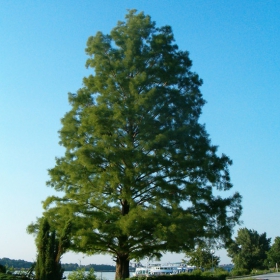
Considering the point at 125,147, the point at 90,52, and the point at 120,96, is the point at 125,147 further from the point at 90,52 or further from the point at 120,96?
the point at 90,52

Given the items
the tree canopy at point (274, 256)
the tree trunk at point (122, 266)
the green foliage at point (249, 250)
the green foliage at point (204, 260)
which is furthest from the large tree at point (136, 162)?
the tree canopy at point (274, 256)

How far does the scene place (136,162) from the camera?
1830 cm

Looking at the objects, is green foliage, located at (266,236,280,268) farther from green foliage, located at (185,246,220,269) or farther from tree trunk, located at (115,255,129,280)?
tree trunk, located at (115,255,129,280)

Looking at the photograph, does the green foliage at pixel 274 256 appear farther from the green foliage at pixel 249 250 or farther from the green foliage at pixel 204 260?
the green foliage at pixel 204 260

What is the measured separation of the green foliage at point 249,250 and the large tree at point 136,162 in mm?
58732

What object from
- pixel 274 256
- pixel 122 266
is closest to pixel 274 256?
pixel 274 256

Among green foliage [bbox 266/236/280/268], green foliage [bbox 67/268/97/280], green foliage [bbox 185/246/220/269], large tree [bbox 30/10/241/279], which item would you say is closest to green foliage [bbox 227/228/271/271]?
green foliage [bbox 266/236/280/268]

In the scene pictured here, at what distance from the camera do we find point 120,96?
2042cm

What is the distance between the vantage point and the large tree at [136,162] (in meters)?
17.6

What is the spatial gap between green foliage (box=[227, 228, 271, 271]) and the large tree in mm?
58732

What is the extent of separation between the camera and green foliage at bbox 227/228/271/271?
73662mm

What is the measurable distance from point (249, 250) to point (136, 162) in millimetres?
69555

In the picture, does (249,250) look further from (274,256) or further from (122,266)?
(122,266)

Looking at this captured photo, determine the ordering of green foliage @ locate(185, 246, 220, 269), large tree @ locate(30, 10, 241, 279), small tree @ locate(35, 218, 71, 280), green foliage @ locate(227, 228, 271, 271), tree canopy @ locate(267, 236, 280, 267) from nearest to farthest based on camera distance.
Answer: small tree @ locate(35, 218, 71, 280), large tree @ locate(30, 10, 241, 279), green foliage @ locate(185, 246, 220, 269), green foliage @ locate(227, 228, 271, 271), tree canopy @ locate(267, 236, 280, 267)
